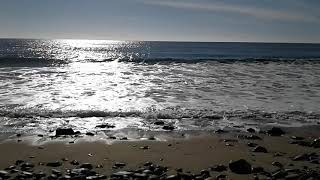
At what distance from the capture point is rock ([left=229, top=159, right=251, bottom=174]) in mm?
7449

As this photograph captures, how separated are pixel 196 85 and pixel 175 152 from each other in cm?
1178

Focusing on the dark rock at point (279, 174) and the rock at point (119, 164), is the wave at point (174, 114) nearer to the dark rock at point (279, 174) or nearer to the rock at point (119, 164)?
the rock at point (119, 164)

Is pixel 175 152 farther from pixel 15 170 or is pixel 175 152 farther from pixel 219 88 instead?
pixel 219 88

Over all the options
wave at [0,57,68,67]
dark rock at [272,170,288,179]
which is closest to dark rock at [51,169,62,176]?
dark rock at [272,170,288,179]

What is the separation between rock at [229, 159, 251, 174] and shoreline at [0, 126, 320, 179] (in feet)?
0.23

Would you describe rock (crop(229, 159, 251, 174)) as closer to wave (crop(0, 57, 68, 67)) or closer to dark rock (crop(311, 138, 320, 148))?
dark rock (crop(311, 138, 320, 148))

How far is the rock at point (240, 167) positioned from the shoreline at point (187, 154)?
70 millimetres

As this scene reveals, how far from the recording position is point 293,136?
34.6ft

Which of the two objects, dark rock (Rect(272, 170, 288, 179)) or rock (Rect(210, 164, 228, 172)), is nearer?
dark rock (Rect(272, 170, 288, 179))

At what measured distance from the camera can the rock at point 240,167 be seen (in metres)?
7.45

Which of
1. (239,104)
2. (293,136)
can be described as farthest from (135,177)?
(239,104)

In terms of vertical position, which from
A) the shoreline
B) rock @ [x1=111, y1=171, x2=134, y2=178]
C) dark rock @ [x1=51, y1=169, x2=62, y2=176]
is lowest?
the shoreline

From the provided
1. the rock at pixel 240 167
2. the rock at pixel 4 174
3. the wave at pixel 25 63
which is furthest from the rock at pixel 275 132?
the wave at pixel 25 63

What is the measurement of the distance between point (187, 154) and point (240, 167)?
157 centimetres
